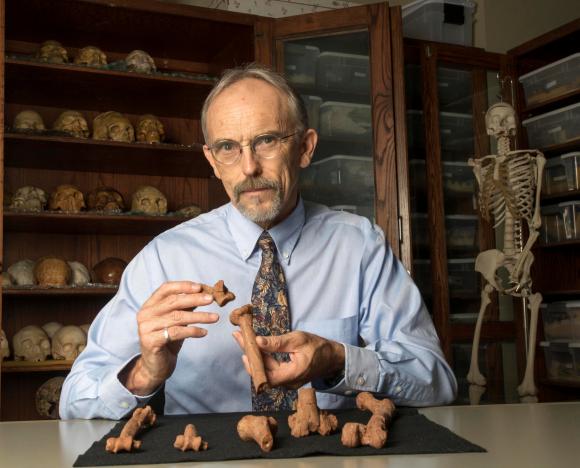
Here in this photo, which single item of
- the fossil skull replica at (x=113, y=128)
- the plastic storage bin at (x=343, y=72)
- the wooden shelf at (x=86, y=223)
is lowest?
the wooden shelf at (x=86, y=223)

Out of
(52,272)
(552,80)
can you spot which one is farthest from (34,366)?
(552,80)

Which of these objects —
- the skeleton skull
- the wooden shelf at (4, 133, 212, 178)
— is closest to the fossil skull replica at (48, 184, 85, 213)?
the wooden shelf at (4, 133, 212, 178)

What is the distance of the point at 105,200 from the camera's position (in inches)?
133

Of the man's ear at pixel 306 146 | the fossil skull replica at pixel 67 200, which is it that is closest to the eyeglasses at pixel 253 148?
the man's ear at pixel 306 146

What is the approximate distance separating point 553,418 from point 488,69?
336 cm

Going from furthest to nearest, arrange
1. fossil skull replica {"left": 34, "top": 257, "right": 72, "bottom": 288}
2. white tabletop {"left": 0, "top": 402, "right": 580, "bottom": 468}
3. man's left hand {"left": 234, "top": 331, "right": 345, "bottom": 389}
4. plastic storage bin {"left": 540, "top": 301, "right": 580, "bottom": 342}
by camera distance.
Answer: plastic storage bin {"left": 540, "top": 301, "right": 580, "bottom": 342} < fossil skull replica {"left": 34, "top": 257, "right": 72, "bottom": 288} < man's left hand {"left": 234, "top": 331, "right": 345, "bottom": 389} < white tabletop {"left": 0, "top": 402, "right": 580, "bottom": 468}

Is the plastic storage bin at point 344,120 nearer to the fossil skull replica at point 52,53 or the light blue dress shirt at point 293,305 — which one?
the fossil skull replica at point 52,53

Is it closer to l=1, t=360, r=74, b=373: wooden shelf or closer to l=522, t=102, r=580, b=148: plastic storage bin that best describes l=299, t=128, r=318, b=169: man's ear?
l=1, t=360, r=74, b=373: wooden shelf

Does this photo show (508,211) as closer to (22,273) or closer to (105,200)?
(105,200)

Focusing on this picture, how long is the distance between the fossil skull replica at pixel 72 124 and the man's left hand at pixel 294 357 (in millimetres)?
2375

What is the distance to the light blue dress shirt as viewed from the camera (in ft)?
5.07

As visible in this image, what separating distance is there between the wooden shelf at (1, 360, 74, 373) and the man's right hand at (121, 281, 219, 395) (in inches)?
78.5

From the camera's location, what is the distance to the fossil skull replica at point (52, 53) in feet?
10.7

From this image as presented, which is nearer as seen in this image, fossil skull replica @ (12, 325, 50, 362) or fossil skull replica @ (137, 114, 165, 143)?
fossil skull replica @ (12, 325, 50, 362)
